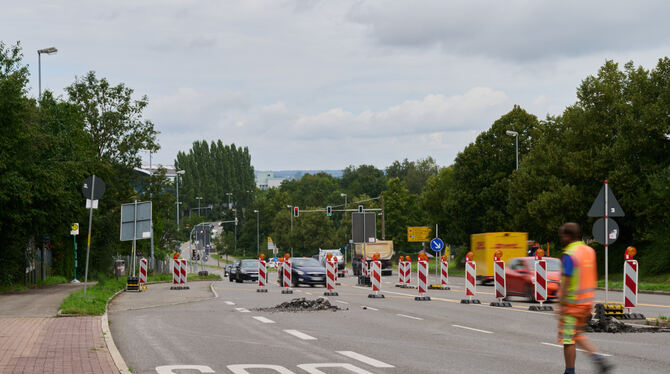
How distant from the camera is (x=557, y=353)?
1259 centimetres

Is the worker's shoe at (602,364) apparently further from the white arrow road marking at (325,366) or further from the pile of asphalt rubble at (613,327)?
the pile of asphalt rubble at (613,327)

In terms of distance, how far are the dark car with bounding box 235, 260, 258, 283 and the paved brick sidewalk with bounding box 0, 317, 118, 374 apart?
1327 inches

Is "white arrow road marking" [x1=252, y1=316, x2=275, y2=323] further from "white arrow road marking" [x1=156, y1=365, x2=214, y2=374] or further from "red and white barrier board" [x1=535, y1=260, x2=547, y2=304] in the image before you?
"white arrow road marking" [x1=156, y1=365, x2=214, y2=374]

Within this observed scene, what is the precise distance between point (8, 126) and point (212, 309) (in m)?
12.8

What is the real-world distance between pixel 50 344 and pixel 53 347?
459mm

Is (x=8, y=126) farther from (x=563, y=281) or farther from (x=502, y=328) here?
(x=563, y=281)

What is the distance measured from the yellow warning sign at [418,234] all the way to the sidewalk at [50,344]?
53933 millimetres

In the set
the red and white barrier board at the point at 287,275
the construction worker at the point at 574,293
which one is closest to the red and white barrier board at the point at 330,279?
the red and white barrier board at the point at 287,275

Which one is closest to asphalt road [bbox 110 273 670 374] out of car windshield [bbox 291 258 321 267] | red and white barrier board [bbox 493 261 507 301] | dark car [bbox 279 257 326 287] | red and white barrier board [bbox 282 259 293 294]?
red and white barrier board [bbox 493 261 507 301]

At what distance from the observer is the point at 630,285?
63.3ft

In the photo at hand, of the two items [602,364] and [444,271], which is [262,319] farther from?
[444,271]

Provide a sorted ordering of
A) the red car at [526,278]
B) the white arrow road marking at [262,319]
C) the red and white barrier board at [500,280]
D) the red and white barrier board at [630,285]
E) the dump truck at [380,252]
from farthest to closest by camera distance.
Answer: the dump truck at [380,252] < the red car at [526,278] < the red and white barrier board at [500,280] < the red and white barrier board at [630,285] < the white arrow road marking at [262,319]

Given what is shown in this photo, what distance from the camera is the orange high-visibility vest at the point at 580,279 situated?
892cm

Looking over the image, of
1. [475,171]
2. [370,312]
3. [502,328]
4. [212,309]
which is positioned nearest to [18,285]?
[212,309]
